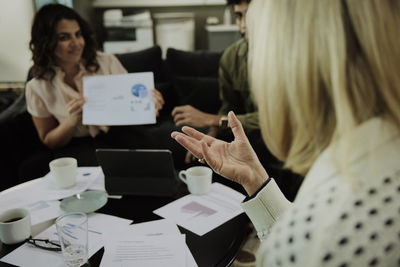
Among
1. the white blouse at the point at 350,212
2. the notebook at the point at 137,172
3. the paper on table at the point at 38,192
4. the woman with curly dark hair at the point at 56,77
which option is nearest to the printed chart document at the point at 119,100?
the woman with curly dark hair at the point at 56,77

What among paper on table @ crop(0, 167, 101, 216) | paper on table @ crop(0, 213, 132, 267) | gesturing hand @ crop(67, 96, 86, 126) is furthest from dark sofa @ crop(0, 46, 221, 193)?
paper on table @ crop(0, 213, 132, 267)

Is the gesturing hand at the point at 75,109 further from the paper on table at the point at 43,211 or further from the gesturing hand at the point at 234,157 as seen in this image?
the gesturing hand at the point at 234,157

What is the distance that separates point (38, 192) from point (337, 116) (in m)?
1.11

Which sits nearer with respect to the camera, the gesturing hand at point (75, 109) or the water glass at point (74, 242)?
the water glass at point (74, 242)

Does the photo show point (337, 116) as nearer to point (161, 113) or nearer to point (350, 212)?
point (350, 212)

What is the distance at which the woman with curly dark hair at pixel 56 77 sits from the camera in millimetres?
1901

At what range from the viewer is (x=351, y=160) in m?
0.49

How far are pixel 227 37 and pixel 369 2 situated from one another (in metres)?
3.22

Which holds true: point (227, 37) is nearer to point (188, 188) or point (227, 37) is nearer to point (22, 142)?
point (22, 142)

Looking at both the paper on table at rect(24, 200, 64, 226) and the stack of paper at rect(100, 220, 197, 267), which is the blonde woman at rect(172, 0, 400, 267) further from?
the paper on table at rect(24, 200, 64, 226)

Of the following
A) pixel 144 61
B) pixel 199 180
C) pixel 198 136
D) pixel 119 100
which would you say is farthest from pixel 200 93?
pixel 198 136

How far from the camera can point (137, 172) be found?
120 cm

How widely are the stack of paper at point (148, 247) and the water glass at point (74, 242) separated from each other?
0.06m

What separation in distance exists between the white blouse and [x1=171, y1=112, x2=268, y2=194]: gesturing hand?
1.27ft
